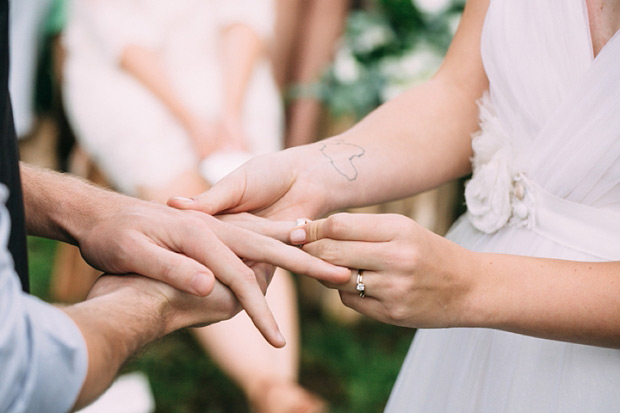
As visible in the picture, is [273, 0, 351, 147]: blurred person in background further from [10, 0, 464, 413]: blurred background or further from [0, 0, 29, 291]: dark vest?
[0, 0, 29, 291]: dark vest

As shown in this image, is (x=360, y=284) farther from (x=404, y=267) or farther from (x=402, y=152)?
(x=402, y=152)

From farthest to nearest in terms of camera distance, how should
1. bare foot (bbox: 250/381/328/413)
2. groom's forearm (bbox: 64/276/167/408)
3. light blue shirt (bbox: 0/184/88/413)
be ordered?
bare foot (bbox: 250/381/328/413) < groom's forearm (bbox: 64/276/167/408) < light blue shirt (bbox: 0/184/88/413)

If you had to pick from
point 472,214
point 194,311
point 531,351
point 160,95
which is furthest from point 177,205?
point 160,95

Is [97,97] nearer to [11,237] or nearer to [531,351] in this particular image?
[11,237]

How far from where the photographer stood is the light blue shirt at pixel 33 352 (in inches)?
28.8

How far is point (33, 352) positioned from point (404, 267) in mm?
554

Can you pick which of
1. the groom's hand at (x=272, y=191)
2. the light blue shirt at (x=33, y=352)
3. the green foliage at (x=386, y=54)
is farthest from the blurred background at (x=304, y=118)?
the light blue shirt at (x=33, y=352)

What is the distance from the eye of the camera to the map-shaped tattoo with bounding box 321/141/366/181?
4.70 ft

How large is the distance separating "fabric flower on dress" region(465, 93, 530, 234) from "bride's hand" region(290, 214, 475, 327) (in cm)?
24

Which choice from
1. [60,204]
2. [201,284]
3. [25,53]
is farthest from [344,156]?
[25,53]

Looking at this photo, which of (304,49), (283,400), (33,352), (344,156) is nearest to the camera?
(33,352)

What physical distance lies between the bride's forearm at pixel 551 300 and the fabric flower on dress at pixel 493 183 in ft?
0.68

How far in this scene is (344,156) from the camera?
56.9 inches

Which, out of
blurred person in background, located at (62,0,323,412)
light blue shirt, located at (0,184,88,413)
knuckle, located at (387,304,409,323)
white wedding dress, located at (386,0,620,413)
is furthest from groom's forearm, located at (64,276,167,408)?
blurred person in background, located at (62,0,323,412)
